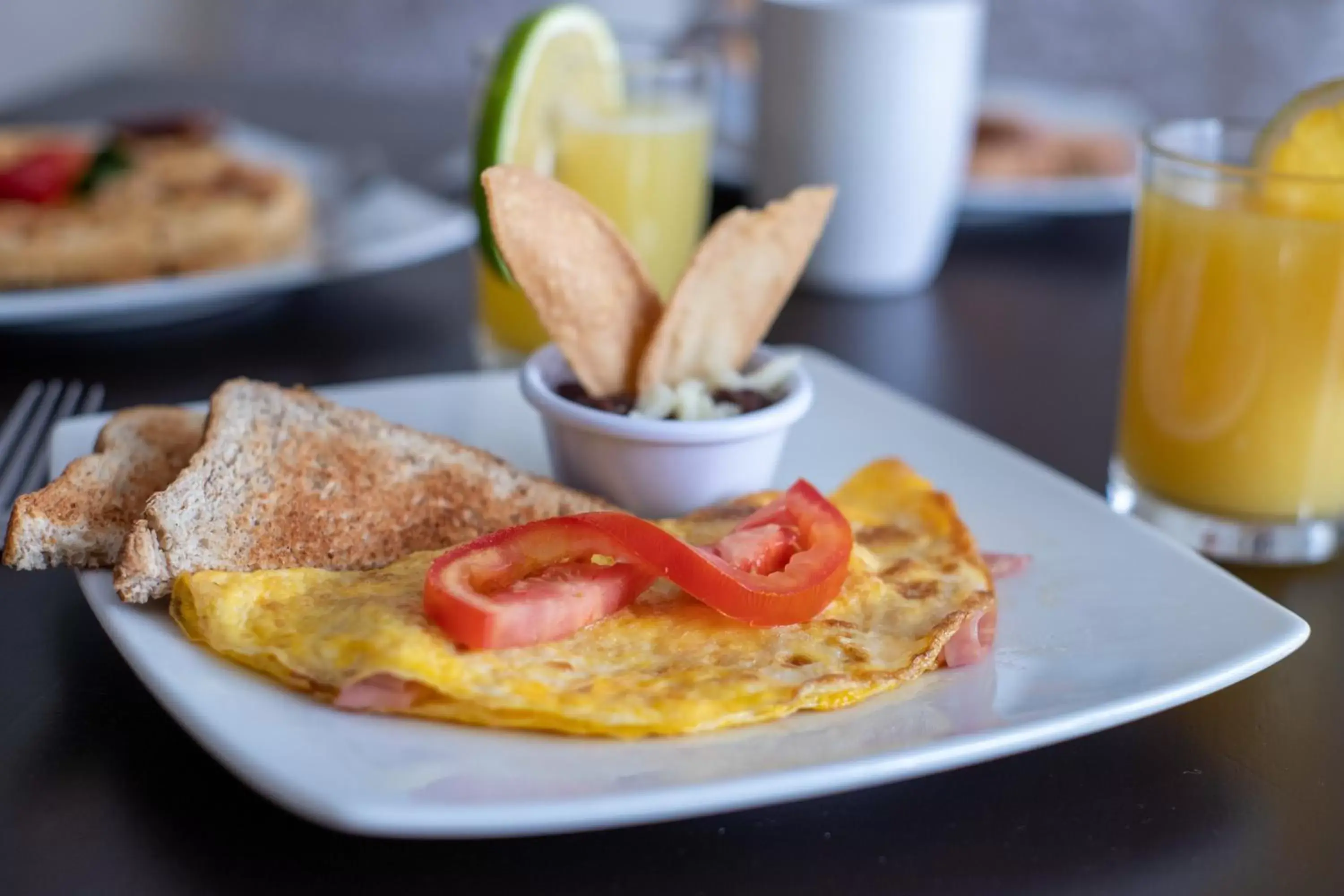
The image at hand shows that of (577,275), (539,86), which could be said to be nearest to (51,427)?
(577,275)

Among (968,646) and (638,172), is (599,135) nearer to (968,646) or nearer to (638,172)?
(638,172)

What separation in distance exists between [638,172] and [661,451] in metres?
0.99

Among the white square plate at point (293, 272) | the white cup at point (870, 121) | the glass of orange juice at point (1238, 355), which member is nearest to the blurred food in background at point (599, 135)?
the white square plate at point (293, 272)

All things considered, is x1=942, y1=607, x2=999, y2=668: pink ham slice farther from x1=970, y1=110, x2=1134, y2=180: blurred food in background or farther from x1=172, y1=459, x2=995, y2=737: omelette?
x1=970, y1=110, x2=1134, y2=180: blurred food in background

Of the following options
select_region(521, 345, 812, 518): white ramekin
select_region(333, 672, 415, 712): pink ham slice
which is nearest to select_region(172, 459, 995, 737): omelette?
select_region(333, 672, 415, 712): pink ham slice

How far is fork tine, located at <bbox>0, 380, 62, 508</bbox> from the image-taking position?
1.80 meters

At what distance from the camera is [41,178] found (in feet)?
10.1

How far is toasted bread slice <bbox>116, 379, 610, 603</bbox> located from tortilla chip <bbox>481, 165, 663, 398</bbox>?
22cm

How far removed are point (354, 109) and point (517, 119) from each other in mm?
2687

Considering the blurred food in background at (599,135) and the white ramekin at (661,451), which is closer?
the white ramekin at (661,451)

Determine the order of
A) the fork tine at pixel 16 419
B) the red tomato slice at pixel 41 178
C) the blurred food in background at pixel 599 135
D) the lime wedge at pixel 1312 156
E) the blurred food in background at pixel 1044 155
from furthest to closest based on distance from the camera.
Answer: the blurred food in background at pixel 1044 155
the red tomato slice at pixel 41 178
the blurred food in background at pixel 599 135
the fork tine at pixel 16 419
the lime wedge at pixel 1312 156

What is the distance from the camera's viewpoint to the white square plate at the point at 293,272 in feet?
7.98

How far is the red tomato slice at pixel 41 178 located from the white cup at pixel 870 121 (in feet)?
5.17

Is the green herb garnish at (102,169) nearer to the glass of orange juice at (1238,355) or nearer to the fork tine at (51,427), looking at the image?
the fork tine at (51,427)
